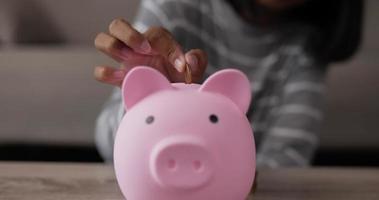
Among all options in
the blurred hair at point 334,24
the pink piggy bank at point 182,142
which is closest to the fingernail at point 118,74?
the pink piggy bank at point 182,142

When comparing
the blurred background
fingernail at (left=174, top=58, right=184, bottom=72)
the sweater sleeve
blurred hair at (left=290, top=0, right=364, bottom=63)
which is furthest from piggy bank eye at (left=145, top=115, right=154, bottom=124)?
the blurred background

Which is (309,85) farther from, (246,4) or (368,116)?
(368,116)

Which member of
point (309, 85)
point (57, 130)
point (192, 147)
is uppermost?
point (192, 147)

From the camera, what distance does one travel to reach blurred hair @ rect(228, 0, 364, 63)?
1.05 meters

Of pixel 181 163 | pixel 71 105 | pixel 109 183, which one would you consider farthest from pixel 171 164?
pixel 71 105

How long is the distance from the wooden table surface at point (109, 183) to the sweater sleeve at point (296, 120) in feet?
0.76

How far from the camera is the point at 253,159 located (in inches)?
19.4

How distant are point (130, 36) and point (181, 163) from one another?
16 centimetres

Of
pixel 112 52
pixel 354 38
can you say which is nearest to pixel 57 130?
pixel 354 38

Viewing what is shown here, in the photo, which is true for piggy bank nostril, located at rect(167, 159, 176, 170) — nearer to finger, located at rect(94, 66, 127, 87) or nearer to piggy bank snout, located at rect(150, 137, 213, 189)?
piggy bank snout, located at rect(150, 137, 213, 189)

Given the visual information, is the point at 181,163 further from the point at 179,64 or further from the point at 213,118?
the point at 179,64

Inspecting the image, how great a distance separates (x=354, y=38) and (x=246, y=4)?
18cm

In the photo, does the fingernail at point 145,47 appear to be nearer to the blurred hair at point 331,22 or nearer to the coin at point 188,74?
the coin at point 188,74

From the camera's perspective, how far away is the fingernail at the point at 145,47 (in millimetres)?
587
